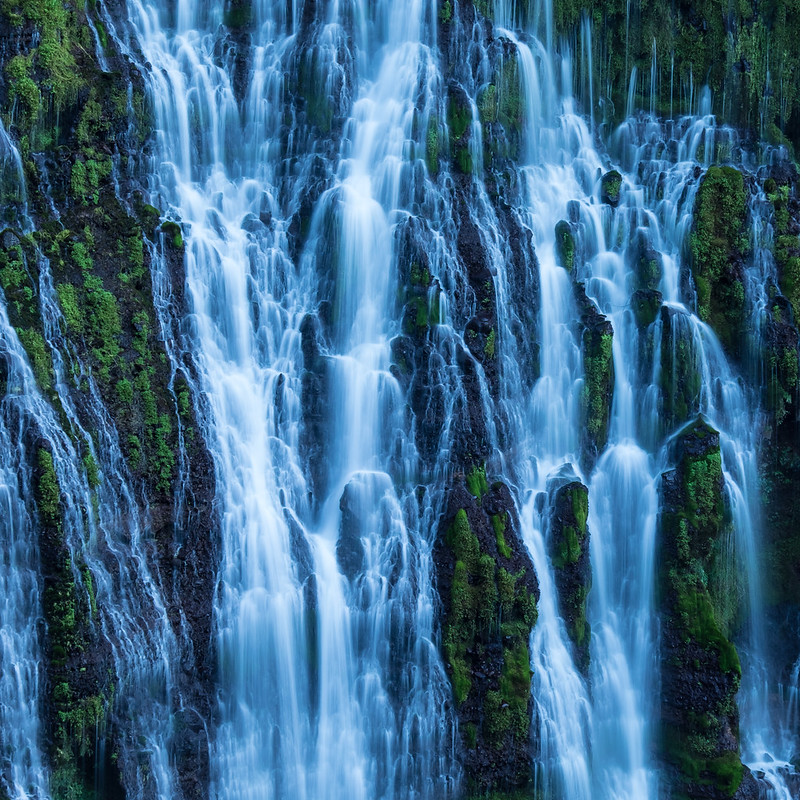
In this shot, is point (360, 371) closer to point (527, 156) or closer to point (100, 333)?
point (100, 333)

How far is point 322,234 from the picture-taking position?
18.5 meters

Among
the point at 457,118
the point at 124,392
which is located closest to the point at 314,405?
the point at 124,392

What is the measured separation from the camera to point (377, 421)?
17234 millimetres

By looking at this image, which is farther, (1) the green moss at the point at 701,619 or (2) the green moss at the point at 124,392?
(1) the green moss at the point at 701,619

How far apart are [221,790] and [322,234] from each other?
10587 millimetres

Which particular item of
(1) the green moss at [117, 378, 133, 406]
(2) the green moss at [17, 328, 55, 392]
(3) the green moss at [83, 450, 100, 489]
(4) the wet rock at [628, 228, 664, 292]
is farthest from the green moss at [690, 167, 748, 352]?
(2) the green moss at [17, 328, 55, 392]

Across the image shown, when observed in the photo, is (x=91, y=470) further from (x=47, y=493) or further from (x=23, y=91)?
(x=23, y=91)

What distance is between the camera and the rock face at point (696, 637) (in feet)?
54.0

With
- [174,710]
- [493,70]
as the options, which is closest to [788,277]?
[493,70]

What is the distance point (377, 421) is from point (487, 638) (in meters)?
4.48

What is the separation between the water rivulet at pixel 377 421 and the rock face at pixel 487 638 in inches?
2.6

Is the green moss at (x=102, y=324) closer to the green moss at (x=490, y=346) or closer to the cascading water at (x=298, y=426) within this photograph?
the cascading water at (x=298, y=426)

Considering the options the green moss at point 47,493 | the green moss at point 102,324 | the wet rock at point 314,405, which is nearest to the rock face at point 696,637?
the wet rock at point 314,405

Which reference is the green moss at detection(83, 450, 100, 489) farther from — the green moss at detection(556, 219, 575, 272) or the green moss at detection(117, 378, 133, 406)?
the green moss at detection(556, 219, 575, 272)
